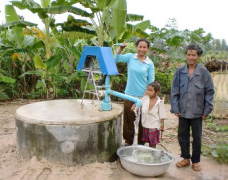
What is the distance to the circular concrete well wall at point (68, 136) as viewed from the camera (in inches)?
106

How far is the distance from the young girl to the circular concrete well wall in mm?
331

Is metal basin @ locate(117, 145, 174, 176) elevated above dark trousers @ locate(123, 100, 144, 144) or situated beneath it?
situated beneath

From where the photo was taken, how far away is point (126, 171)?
2.84 meters

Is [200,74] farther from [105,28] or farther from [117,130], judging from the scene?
[105,28]

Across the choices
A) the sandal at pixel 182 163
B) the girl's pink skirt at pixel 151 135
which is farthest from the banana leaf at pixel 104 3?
the sandal at pixel 182 163

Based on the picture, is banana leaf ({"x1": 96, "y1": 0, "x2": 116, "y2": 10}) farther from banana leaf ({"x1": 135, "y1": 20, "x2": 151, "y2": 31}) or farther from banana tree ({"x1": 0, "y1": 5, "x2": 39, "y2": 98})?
banana tree ({"x1": 0, "y1": 5, "x2": 39, "y2": 98})

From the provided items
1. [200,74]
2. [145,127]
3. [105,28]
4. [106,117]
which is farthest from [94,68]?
[105,28]

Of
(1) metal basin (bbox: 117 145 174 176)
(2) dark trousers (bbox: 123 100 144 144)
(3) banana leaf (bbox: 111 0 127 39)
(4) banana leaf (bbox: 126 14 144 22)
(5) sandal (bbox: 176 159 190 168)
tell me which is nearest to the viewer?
(1) metal basin (bbox: 117 145 174 176)

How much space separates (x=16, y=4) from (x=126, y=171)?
405 cm

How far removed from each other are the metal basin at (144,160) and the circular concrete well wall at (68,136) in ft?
0.71

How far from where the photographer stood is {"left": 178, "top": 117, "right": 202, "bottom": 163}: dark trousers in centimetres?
284

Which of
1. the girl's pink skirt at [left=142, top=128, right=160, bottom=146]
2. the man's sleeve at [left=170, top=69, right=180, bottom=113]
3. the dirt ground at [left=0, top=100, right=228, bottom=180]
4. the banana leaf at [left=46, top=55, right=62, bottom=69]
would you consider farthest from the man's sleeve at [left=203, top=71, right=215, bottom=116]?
the banana leaf at [left=46, top=55, right=62, bottom=69]

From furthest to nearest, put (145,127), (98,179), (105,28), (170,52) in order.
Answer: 1. (170,52)
2. (105,28)
3. (145,127)
4. (98,179)

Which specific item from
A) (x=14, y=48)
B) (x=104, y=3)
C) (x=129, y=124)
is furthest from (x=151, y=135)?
(x=14, y=48)
